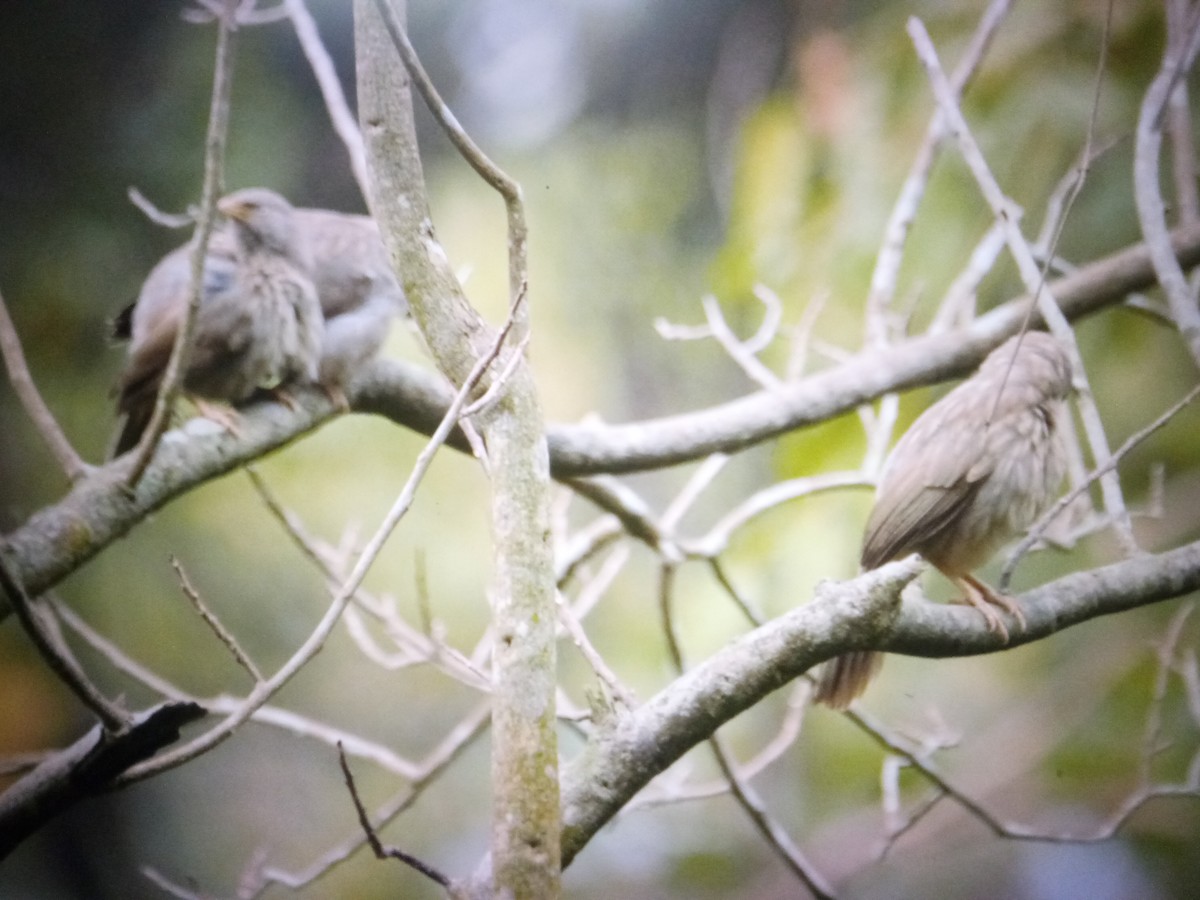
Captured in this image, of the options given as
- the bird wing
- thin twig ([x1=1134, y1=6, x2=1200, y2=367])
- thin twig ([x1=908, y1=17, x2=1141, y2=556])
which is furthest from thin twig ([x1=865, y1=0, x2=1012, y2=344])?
the bird wing

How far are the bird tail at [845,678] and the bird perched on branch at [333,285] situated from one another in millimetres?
930

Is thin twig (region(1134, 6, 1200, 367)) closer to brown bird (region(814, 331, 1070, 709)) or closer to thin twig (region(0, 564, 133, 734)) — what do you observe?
brown bird (region(814, 331, 1070, 709))

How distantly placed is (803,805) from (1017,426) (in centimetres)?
89

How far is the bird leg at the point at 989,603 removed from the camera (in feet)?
5.62

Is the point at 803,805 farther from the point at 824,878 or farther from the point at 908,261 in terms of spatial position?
the point at 908,261

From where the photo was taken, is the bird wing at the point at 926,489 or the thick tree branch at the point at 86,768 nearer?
the thick tree branch at the point at 86,768

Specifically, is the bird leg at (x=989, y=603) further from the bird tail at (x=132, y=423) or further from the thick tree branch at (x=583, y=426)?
the bird tail at (x=132, y=423)

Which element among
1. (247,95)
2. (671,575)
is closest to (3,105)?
(247,95)

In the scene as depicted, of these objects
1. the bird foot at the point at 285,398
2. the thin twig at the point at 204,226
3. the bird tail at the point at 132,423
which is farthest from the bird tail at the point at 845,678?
the bird tail at the point at 132,423

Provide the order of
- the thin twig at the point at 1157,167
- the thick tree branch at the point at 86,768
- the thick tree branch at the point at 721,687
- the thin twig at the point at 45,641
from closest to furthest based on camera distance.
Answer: the thin twig at the point at 45,641 < the thick tree branch at the point at 86,768 < the thick tree branch at the point at 721,687 < the thin twig at the point at 1157,167

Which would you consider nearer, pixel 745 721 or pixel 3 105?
pixel 3 105

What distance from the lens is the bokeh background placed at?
192 cm

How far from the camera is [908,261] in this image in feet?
8.02

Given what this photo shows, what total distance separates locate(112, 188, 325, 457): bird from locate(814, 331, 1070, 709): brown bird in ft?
3.28
